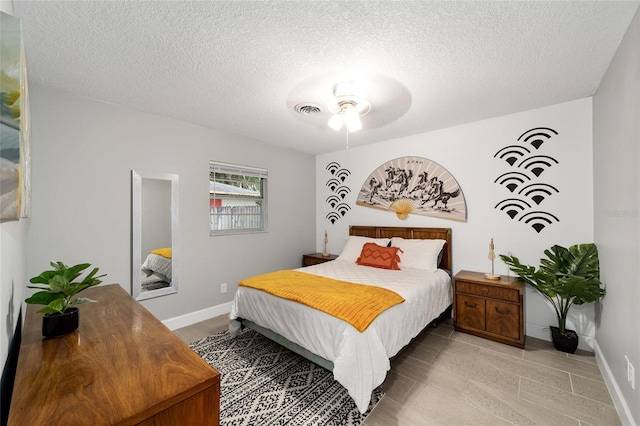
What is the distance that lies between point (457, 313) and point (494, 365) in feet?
2.19

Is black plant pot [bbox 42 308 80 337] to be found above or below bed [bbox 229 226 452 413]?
above

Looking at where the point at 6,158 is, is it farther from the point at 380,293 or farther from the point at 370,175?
the point at 370,175

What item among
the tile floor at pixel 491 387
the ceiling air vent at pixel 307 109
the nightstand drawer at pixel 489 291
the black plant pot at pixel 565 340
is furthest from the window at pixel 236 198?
the black plant pot at pixel 565 340

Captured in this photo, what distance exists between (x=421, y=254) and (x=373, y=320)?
171cm

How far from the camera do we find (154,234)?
296 centimetres

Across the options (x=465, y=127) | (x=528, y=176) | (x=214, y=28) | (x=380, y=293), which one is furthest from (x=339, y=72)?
(x=528, y=176)

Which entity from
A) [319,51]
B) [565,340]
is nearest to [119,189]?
[319,51]

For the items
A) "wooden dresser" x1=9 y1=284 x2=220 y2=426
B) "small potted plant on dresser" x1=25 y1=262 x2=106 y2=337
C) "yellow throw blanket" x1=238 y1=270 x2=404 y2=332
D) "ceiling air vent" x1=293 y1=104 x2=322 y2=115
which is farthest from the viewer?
"ceiling air vent" x1=293 y1=104 x2=322 y2=115

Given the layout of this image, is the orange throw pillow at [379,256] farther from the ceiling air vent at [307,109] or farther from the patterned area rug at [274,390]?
the ceiling air vent at [307,109]

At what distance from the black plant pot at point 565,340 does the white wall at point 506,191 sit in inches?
6.9

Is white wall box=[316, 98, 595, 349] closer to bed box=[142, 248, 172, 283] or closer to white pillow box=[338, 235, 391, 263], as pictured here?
white pillow box=[338, 235, 391, 263]

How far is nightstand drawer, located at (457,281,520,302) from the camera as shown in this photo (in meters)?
2.64

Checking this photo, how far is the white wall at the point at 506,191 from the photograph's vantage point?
2.64m

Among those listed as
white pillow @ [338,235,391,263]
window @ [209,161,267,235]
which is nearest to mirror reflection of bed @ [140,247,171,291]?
window @ [209,161,267,235]
